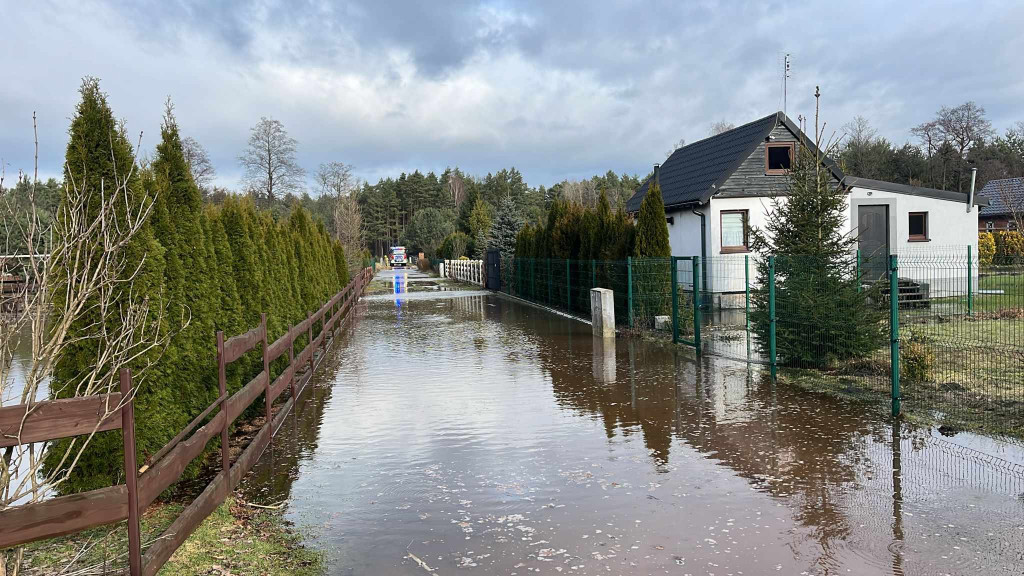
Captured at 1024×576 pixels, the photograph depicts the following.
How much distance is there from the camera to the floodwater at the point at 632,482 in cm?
496

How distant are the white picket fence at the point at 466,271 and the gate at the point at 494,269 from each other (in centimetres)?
219

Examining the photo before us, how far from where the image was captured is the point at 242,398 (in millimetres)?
6949

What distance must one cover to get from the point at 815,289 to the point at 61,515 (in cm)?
985

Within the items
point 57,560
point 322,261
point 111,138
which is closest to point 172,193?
point 111,138

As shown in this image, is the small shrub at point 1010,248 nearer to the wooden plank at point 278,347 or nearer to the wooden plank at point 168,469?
the wooden plank at point 278,347

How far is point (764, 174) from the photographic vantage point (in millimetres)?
24672

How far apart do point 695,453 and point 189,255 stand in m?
5.40

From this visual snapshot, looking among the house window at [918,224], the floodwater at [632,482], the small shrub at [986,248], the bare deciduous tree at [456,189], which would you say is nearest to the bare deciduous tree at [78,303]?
the floodwater at [632,482]

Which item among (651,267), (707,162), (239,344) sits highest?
(707,162)

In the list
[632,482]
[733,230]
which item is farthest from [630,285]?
[632,482]

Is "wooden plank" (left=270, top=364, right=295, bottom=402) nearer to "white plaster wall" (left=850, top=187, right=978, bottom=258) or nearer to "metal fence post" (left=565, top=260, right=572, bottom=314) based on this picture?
"metal fence post" (left=565, top=260, right=572, bottom=314)

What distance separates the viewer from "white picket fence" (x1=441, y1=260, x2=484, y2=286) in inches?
1742

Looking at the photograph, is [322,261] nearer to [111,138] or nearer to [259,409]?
[259,409]

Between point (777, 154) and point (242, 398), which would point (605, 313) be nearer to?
point (242, 398)
